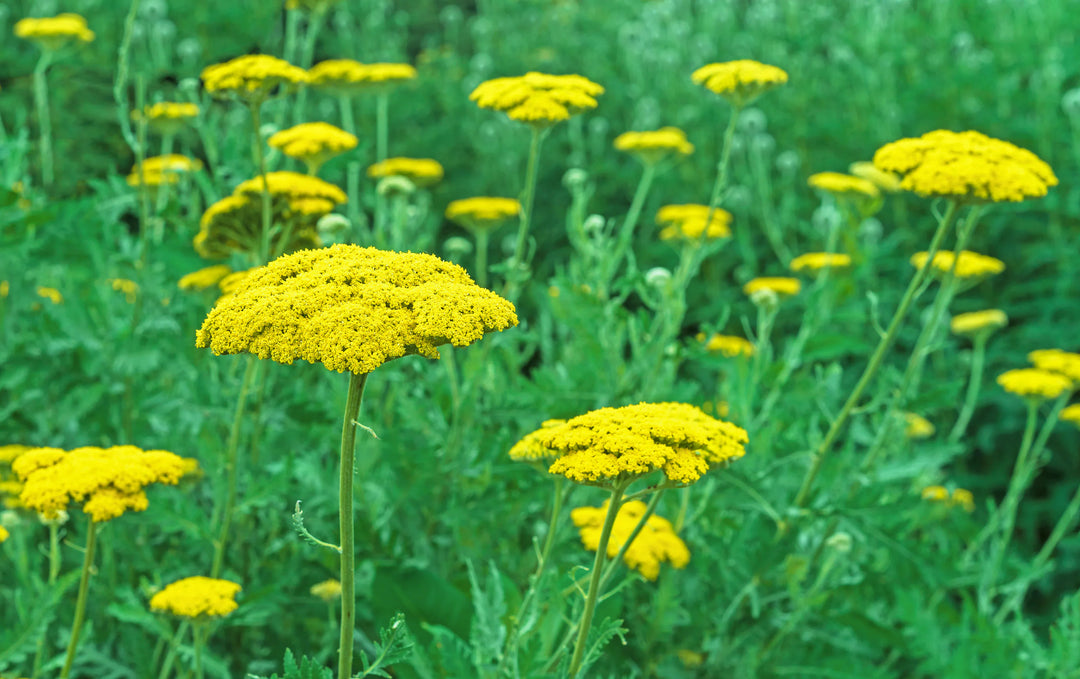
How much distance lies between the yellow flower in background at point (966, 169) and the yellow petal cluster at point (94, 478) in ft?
6.32

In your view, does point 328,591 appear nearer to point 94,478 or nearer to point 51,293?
point 94,478

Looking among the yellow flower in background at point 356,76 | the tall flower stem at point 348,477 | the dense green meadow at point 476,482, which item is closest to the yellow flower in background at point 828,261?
the dense green meadow at point 476,482

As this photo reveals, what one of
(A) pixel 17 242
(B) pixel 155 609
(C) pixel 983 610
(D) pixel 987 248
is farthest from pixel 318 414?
(D) pixel 987 248

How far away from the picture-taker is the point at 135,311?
134 inches

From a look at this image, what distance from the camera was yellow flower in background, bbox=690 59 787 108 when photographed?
120 inches

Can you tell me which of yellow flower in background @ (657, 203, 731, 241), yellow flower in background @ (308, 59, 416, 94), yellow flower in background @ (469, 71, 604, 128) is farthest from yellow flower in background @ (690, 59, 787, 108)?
yellow flower in background @ (308, 59, 416, 94)

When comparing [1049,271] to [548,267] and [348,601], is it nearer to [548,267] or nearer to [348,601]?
[548,267]

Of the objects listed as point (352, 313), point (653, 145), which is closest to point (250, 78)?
point (352, 313)

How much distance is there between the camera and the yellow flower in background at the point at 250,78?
2793 millimetres

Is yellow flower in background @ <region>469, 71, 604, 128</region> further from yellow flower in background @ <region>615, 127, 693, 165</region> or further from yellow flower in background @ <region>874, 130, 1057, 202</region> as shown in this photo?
yellow flower in background @ <region>615, 127, 693, 165</region>

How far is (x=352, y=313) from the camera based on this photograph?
1564mm

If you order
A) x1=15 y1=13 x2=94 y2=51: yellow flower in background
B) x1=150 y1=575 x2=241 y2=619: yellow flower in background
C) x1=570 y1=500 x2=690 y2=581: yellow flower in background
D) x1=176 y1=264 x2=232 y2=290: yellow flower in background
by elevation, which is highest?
x1=15 y1=13 x2=94 y2=51: yellow flower in background

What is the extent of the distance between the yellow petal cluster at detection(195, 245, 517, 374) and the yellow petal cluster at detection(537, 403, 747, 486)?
0.90ft

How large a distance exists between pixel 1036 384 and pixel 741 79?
67.2 inches
